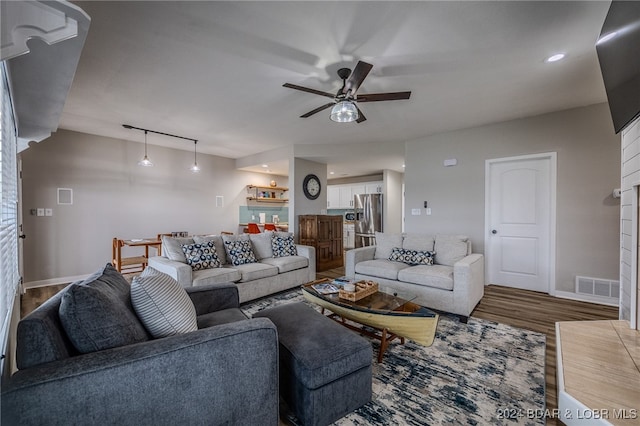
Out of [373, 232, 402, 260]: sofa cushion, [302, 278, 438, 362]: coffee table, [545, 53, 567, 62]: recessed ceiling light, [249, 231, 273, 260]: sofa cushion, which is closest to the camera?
[302, 278, 438, 362]: coffee table

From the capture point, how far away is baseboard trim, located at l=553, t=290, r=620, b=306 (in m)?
3.20

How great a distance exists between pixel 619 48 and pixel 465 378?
88.6 inches

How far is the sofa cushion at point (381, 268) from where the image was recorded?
3.31 meters

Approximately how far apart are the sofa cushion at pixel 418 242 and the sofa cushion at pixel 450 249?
0.34ft

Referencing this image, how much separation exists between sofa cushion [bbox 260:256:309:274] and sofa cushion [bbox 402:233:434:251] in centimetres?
153

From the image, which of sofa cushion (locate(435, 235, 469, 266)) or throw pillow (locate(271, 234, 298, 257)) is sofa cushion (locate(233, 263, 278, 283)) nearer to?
throw pillow (locate(271, 234, 298, 257))

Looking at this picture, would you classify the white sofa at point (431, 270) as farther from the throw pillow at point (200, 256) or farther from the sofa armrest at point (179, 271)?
the sofa armrest at point (179, 271)

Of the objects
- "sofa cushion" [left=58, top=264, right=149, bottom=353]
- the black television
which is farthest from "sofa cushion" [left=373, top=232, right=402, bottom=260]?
"sofa cushion" [left=58, top=264, right=149, bottom=353]

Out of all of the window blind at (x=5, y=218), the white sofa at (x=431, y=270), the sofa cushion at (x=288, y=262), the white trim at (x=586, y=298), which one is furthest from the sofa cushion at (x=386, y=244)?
the window blind at (x=5, y=218)

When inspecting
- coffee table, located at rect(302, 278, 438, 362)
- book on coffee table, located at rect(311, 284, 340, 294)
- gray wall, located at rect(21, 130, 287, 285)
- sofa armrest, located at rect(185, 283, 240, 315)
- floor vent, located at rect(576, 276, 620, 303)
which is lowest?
floor vent, located at rect(576, 276, 620, 303)

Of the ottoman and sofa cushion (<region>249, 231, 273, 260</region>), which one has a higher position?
sofa cushion (<region>249, 231, 273, 260</region>)

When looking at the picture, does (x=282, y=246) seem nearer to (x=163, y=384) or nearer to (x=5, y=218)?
(x=5, y=218)

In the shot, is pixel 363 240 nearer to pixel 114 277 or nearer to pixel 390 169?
pixel 390 169

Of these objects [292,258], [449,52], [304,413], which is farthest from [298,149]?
[304,413]
